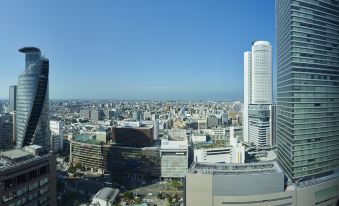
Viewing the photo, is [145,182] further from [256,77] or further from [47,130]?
[256,77]

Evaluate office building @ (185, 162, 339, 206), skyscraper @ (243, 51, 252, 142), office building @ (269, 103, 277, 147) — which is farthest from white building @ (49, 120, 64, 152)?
office building @ (185, 162, 339, 206)

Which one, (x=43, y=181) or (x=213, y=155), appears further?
(x=213, y=155)

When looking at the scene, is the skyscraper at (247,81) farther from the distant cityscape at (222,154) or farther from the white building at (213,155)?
the white building at (213,155)

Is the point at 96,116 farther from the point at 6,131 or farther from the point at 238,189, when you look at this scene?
the point at 238,189

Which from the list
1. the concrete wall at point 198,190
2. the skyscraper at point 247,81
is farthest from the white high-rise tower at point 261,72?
the concrete wall at point 198,190

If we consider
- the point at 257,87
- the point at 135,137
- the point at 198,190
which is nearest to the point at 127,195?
the point at 135,137

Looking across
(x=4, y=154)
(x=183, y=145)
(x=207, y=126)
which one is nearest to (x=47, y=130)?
(x=183, y=145)
